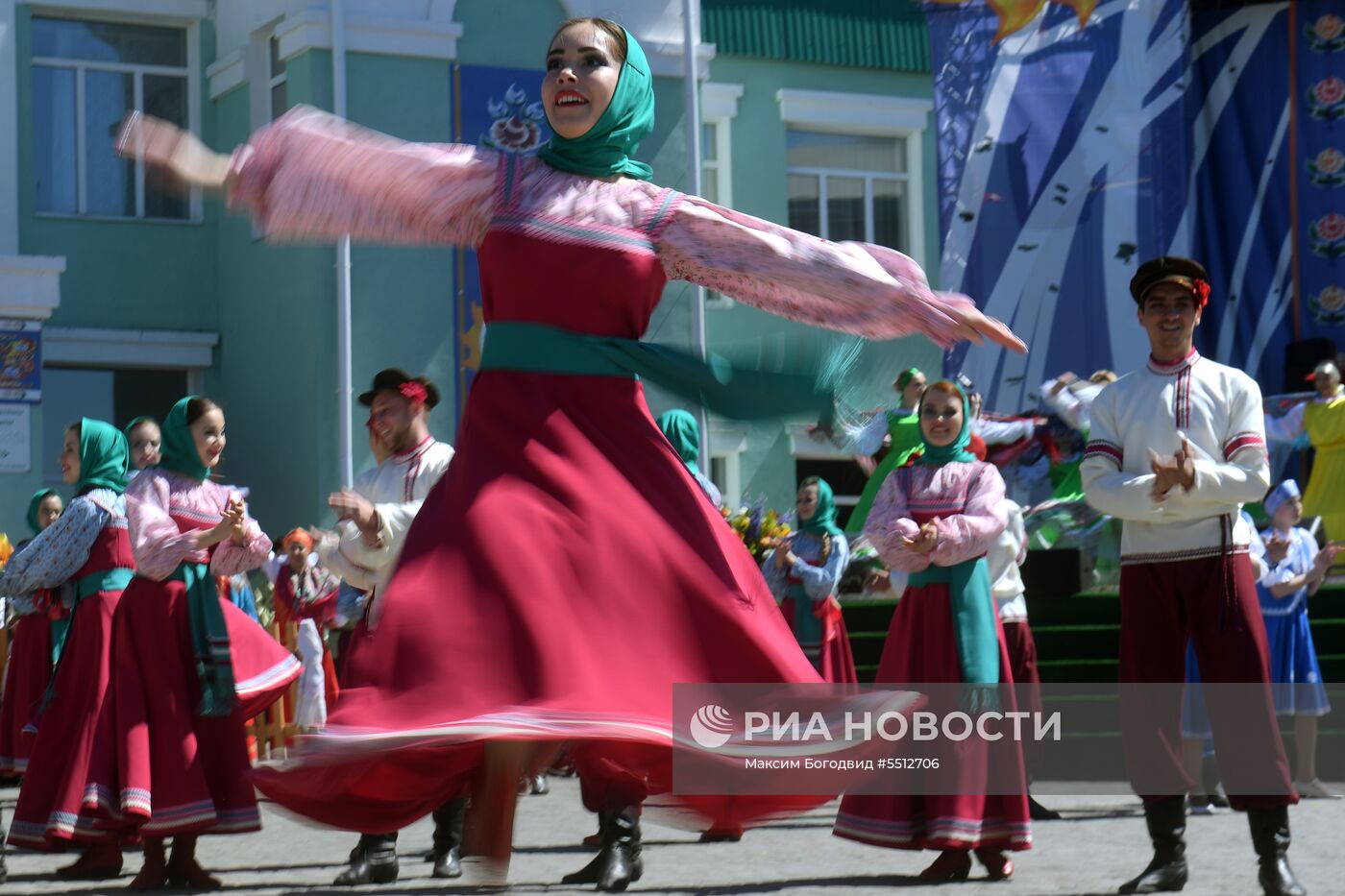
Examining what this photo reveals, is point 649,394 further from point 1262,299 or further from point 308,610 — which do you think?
point 308,610

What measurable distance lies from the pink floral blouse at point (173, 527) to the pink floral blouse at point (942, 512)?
2.09m

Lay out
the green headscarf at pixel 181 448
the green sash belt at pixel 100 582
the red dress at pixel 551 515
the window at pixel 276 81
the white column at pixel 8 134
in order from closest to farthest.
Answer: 1. the red dress at pixel 551 515
2. the green headscarf at pixel 181 448
3. the green sash belt at pixel 100 582
4. the white column at pixel 8 134
5. the window at pixel 276 81

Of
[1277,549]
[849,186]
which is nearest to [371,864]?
[1277,549]

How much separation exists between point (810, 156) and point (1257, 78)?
4647mm

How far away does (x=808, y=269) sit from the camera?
16.0 feet

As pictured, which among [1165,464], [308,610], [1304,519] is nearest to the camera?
[1165,464]

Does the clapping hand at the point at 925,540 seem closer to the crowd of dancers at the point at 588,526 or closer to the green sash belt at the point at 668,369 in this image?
the crowd of dancers at the point at 588,526

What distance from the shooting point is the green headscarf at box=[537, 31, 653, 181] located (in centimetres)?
495

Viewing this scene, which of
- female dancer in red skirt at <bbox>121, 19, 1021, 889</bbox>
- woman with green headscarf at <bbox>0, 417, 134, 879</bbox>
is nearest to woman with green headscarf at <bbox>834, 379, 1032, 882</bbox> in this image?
female dancer in red skirt at <bbox>121, 19, 1021, 889</bbox>

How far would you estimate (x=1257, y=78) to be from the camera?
734 inches

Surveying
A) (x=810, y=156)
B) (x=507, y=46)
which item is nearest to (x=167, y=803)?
(x=507, y=46)

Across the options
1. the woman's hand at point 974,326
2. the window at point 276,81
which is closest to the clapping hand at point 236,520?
the woman's hand at point 974,326

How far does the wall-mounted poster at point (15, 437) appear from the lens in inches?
643

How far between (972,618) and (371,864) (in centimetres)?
216
